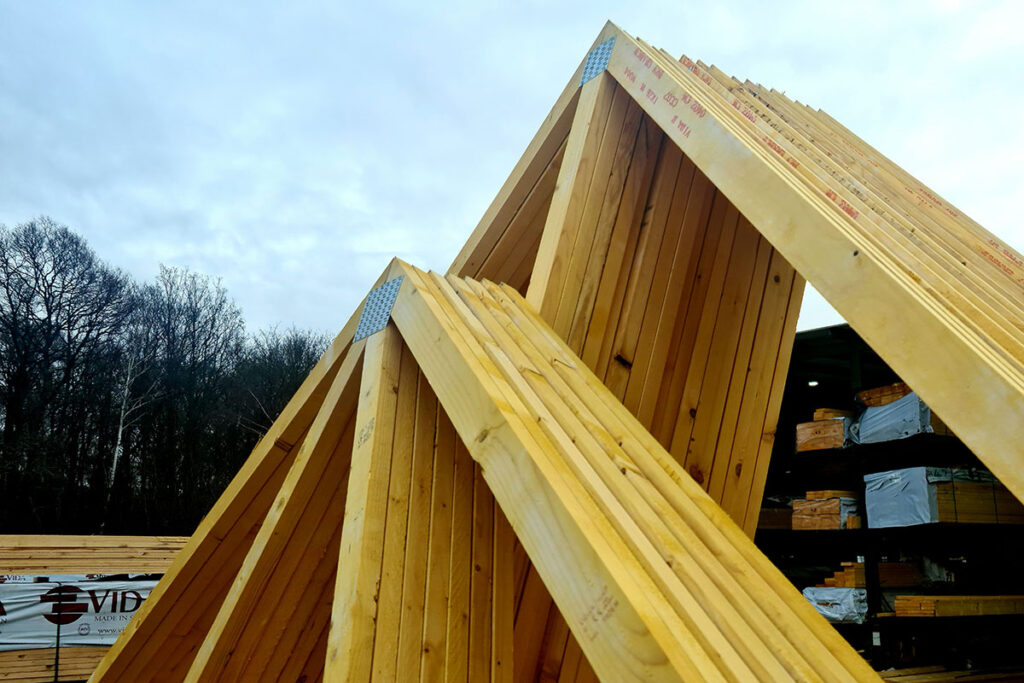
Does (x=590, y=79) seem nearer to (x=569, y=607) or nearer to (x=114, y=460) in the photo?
(x=569, y=607)

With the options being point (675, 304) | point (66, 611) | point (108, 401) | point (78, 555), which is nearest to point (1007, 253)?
point (675, 304)

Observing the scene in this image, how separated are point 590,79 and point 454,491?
1777 millimetres

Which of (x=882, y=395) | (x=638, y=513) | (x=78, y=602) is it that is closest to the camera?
(x=638, y=513)

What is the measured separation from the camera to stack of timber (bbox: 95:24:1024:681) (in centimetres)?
134

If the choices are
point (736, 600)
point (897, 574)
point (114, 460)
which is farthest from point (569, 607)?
point (114, 460)

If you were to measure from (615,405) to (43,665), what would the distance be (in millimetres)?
8703

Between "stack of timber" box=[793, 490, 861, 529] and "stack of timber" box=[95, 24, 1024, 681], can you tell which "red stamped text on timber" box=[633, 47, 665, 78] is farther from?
"stack of timber" box=[793, 490, 861, 529]

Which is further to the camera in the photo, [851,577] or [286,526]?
[851,577]

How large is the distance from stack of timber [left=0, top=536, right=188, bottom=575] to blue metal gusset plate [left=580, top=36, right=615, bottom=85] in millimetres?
6935

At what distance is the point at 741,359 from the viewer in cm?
297

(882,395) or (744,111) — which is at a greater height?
(882,395)

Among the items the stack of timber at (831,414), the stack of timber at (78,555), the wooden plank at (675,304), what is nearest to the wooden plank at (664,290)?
the wooden plank at (675,304)

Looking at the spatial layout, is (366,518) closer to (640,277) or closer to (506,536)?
(506,536)

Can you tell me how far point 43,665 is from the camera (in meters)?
8.35
